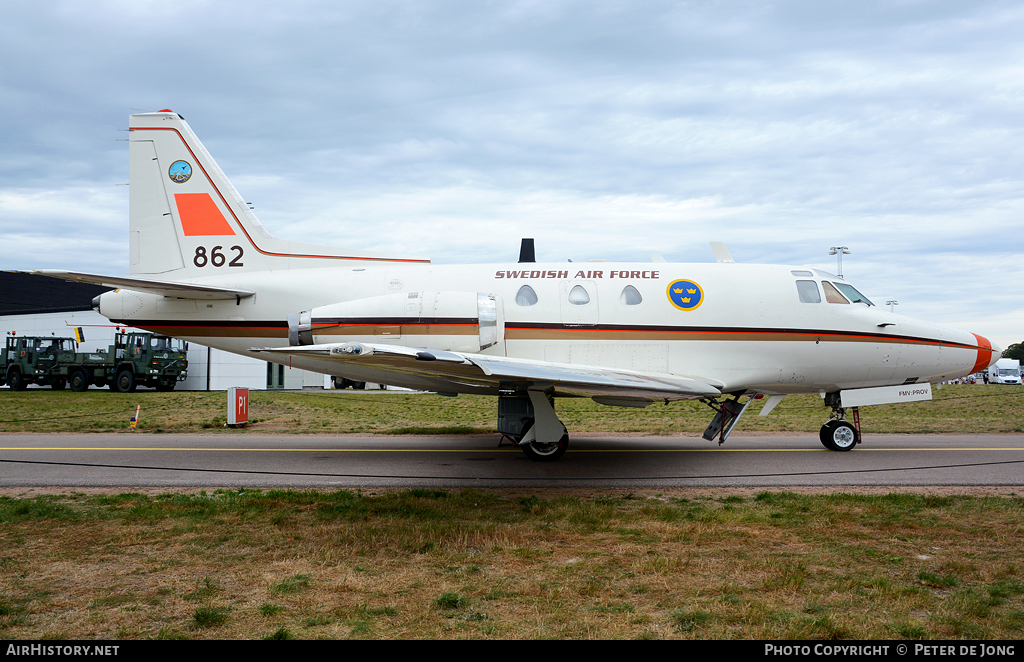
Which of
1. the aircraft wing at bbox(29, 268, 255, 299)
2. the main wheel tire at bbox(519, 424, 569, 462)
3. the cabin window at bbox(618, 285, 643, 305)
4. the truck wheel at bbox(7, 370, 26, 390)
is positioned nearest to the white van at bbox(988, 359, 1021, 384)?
the cabin window at bbox(618, 285, 643, 305)

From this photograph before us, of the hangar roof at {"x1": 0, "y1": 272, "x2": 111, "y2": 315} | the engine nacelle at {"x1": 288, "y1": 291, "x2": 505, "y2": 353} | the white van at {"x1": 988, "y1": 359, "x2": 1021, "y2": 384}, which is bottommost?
the white van at {"x1": 988, "y1": 359, "x2": 1021, "y2": 384}

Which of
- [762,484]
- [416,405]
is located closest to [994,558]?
[762,484]

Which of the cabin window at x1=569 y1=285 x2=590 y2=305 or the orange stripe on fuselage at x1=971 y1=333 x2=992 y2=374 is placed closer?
the cabin window at x1=569 y1=285 x2=590 y2=305

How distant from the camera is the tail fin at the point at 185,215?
43.7 feet

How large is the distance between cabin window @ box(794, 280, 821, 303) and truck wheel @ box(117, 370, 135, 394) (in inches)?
1373

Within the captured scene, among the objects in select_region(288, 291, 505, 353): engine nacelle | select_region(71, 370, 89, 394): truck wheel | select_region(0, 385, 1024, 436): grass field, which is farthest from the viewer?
select_region(71, 370, 89, 394): truck wheel

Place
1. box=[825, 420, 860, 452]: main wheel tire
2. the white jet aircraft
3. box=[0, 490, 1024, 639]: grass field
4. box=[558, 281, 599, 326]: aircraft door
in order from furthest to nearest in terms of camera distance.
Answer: box=[825, 420, 860, 452]: main wheel tire, box=[558, 281, 599, 326]: aircraft door, the white jet aircraft, box=[0, 490, 1024, 639]: grass field

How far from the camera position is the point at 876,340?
1241 centimetres

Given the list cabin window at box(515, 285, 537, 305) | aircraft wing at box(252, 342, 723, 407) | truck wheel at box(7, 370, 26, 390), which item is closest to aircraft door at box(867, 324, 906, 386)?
aircraft wing at box(252, 342, 723, 407)

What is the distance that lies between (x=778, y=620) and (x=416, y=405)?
82.9 feet

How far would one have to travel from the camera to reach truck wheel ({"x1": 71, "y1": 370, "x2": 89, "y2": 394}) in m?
36.3

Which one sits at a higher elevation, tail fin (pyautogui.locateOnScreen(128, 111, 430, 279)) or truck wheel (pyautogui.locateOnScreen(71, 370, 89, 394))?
tail fin (pyautogui.locateOnScreen(128, 111, 430, 279))

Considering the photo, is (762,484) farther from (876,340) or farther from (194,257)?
(194,257)

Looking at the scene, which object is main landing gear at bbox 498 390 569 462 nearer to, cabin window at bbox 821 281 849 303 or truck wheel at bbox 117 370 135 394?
cabin window at bbox 821 281 849 303
